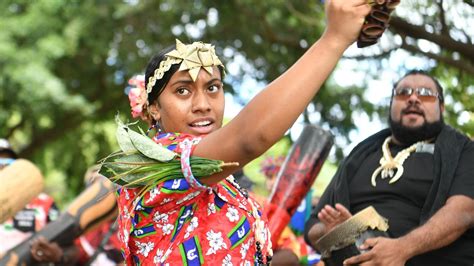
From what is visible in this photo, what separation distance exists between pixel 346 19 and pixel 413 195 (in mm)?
2903

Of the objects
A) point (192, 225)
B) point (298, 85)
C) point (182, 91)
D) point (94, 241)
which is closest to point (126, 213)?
point (192, 225)

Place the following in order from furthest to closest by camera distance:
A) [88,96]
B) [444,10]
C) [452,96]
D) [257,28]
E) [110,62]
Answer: [88,96] < [110,62] < [257,28] < [452,96] < [444,10]

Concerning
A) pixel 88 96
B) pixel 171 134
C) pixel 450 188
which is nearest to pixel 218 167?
pixel 171 134

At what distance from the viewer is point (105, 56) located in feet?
44.8

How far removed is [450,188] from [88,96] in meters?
10.6

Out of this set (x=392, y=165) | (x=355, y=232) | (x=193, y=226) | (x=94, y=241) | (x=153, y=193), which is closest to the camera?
(x=153, y=193)

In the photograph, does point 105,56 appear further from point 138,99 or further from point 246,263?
point 246,263

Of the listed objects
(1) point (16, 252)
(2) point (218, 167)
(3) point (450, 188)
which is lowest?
(1) point (16, 252)

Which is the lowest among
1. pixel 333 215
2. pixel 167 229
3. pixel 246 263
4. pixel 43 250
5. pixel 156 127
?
pixel 43 250

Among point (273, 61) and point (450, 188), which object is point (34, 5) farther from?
point (450, 188)

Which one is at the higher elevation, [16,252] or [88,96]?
[88,96]

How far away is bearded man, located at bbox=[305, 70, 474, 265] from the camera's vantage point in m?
5.04

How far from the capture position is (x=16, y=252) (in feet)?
26.3

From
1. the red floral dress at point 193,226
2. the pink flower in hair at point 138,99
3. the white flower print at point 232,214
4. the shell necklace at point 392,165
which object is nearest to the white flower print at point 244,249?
the red floral dress at point 193,226
